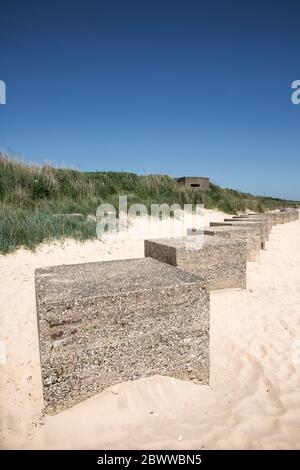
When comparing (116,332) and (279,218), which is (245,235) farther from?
(279,218)

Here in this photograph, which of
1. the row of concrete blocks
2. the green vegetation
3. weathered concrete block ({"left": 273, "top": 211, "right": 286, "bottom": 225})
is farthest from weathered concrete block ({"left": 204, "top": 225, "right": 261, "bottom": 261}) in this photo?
weathered concrete block ({"left": 273, "top": 211, "right": 286, "bottom": 225})

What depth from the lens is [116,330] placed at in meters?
2.25

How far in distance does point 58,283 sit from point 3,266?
4.15 meters

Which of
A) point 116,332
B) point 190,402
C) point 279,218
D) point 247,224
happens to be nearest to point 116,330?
point 116,332

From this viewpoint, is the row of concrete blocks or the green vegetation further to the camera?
the green vegetation

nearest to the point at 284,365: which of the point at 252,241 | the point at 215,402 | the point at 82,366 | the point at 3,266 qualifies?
the point at 215,402

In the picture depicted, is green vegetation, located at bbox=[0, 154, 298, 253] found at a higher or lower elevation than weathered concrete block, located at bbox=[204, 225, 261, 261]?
higher

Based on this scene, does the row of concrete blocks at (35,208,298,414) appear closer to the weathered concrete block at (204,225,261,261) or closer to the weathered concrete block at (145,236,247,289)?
the weathered concrete block at (145,236,247,289)

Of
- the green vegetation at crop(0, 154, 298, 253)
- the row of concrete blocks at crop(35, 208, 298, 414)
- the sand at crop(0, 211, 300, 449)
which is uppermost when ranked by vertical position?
the green vegetation at crop(0, 154, 298, 253)

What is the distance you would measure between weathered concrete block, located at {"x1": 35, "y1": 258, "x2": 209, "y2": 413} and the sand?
0.11 meters

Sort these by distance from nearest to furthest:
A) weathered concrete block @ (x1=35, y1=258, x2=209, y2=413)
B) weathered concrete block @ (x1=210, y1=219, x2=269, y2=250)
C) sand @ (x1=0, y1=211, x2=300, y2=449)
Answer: sand @ (x1=0, y1=211, x2=300, y2=449)
weathered concrete block @ (x1=35, y1=258, x2=209, y2=413)
weathered concrete block @ (x1=210, y1=219, x2=269, y2=250)

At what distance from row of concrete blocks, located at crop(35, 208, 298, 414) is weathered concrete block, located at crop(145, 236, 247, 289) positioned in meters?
1.66

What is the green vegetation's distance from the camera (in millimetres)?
7711

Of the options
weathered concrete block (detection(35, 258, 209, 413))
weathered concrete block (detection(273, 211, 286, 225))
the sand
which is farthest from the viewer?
weathered concrete block (detection(273, 211, 286, 225))
